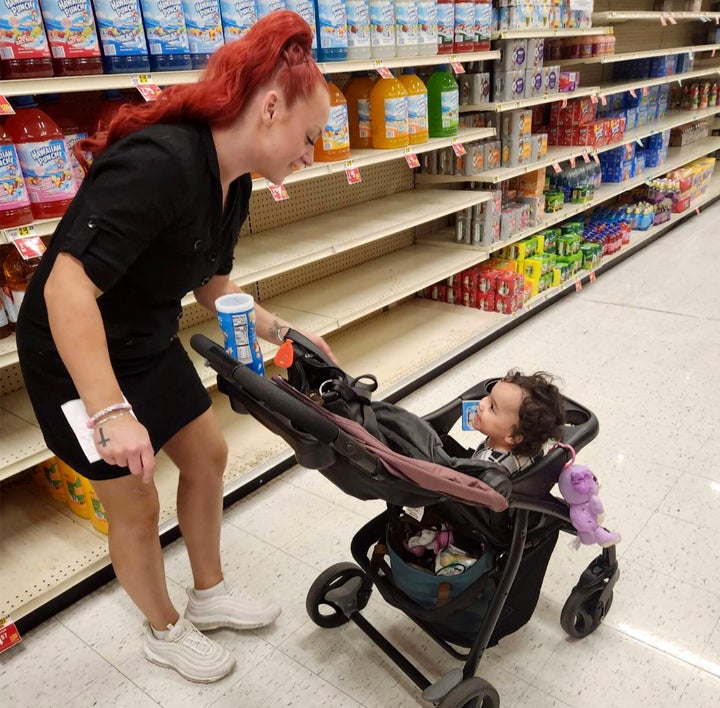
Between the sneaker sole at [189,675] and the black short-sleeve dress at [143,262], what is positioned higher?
the black short-sleeve dress at [143,262]

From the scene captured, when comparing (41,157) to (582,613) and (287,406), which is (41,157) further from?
(582,613)

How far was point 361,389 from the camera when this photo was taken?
1300 mm

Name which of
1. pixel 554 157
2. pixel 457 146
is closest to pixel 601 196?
pixel 554 157

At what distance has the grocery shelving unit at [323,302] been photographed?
6.30ft

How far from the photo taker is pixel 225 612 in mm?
1787

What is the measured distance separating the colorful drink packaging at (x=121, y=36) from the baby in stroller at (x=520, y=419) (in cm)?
138

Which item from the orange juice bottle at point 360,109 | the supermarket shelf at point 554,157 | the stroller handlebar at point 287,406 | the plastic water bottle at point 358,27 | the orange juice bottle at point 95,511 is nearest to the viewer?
the stroller handlebar at point 287,406

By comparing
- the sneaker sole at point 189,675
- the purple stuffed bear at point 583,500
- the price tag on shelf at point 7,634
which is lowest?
the sneaker sole at point 189,675

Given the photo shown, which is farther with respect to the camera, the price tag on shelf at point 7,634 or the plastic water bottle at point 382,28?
the plastic water bottle at point 382,28

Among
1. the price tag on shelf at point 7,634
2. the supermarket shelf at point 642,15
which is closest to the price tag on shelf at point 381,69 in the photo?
the price tag on shelf at point 7,634

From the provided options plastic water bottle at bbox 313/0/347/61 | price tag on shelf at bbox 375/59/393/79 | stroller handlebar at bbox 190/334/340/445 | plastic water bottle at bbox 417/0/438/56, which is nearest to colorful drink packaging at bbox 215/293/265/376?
stroller handlebar at bbox 190/334/340/445

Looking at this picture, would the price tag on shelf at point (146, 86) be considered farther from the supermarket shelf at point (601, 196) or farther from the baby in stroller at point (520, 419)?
the supermarket shelf at point (601, 196)

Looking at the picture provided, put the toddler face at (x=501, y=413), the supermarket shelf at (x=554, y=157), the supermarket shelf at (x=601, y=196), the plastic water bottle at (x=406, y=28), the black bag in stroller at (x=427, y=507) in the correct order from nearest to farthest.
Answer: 1. the black bag in stroller at (x=427, y=507)
2. the toddler face at (x=501, y=413)
3. the plastic water bottle at (x=406, y=28)
4. the supermarket shelf at (x=554, y=157)
5. the supermarket shelf at (x=601, y=196)

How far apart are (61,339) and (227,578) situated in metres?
1.25
